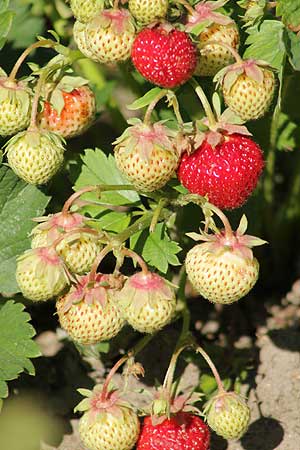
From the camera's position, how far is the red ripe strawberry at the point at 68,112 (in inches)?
103

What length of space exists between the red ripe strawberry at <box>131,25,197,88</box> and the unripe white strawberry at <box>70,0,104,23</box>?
0.17 metres

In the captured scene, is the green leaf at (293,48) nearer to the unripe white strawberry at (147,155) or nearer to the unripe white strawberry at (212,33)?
the unripe white strawberry at (212,33)

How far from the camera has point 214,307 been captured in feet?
11.4

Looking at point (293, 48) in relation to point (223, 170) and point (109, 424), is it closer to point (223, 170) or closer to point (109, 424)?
point (223, 170)

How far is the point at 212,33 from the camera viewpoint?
255 centimetres

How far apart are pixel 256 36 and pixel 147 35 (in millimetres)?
459

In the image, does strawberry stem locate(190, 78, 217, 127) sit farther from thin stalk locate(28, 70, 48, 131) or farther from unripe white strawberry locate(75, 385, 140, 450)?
unripe white strawberry locate(75, 385, 140, 450)

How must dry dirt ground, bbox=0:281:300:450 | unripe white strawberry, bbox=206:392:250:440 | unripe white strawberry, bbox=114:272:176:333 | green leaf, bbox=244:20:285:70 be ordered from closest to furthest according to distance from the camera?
unripe white strawberry, bbox=114:272:176:333 → unripe white strawberry, bbox=206:392:250:440 → green leaf, bbox=244:20:285:70 → dry dirt ground, bbox=0:281:300:450

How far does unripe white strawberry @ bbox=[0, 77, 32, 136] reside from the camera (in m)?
2.47

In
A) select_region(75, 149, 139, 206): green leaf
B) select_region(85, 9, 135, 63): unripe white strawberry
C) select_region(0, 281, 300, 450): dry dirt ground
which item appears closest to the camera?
select_region(85, 9, 135, 63): unripe white strawberry

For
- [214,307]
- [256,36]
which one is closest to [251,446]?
[214,307]

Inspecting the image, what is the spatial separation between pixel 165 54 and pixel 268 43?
44cm

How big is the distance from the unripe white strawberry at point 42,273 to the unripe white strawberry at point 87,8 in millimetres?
609

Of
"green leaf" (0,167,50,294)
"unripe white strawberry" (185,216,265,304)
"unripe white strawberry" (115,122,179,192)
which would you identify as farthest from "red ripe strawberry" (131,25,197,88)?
"green leaf" (0,167,50,294)
